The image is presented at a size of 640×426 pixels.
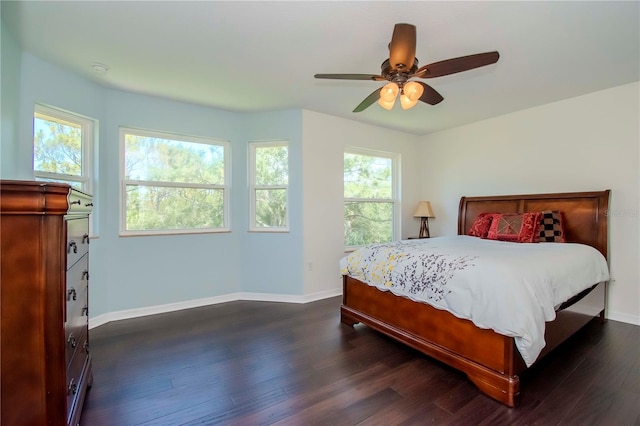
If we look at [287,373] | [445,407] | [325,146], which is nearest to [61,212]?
[287,373]

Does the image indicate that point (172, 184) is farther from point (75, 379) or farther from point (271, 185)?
point (75, 379)

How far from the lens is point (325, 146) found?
3910 mm

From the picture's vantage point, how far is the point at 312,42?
7.17 ft

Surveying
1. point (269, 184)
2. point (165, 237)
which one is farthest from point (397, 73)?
point (165, 237)

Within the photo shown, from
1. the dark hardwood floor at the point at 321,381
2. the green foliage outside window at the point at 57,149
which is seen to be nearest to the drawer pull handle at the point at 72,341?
the dark hardwood floor at the point at 321,381

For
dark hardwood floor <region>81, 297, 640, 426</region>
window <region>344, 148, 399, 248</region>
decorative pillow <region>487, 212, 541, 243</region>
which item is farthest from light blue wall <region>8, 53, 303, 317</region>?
decorative pillow <region>487, 212, 541, 243</region>

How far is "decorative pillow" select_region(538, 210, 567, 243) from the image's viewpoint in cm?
314

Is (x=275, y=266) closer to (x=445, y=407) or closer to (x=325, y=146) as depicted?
(x=325, y=146)

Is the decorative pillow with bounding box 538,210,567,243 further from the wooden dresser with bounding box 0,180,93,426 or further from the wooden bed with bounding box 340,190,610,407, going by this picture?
the wooden dresser with bounding box 0,180,93,426

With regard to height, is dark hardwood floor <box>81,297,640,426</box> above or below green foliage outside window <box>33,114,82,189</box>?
below

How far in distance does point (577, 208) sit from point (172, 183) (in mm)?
4678

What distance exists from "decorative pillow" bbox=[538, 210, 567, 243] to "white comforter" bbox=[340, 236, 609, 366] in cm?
37

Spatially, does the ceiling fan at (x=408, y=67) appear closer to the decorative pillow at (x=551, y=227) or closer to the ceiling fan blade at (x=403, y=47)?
the ceiling fan blade at (x=403, y=47)

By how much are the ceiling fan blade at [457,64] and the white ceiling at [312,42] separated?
0.32m
